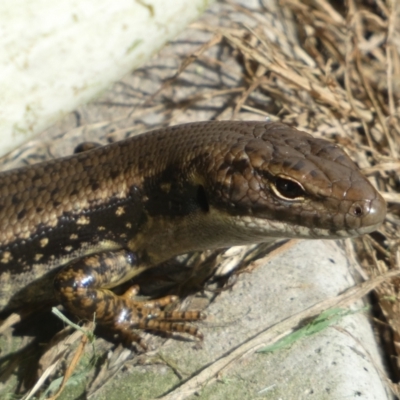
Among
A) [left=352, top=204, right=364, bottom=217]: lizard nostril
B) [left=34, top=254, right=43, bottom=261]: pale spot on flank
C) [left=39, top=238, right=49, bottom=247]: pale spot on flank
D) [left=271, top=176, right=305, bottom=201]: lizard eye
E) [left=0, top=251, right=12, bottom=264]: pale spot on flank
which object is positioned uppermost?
[left=271, top=176, right=305, bottom=201]: lizard eye

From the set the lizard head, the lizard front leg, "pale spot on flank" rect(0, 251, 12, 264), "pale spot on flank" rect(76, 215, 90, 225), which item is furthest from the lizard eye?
"pale spot on flank" rect(0, 251, 12, 264)

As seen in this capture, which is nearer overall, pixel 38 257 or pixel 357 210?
pixel 357 210

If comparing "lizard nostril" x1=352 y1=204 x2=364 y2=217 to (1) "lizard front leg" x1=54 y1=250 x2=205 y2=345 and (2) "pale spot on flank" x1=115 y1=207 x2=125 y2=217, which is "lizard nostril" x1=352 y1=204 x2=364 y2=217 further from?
(2) "pale spot on flank" x1=115 y1=207 x2=125 y2=217

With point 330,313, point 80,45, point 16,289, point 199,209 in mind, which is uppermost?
point 80,45

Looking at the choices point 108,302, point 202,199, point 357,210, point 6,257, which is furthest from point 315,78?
point 6,257

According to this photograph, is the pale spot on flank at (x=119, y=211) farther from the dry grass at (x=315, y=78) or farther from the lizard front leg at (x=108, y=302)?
the dry grass at (x=315, y=78)

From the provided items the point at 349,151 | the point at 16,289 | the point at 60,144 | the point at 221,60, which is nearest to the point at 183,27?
the point at 221,60

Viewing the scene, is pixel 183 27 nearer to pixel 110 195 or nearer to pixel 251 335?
pixel 110 195

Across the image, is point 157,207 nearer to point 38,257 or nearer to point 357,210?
point 38,257
